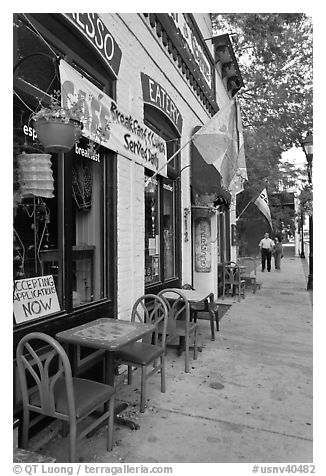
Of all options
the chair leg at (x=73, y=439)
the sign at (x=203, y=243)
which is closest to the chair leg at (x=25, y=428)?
the chair leg at (x=73, y=439)

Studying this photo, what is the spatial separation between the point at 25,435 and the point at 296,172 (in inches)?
890

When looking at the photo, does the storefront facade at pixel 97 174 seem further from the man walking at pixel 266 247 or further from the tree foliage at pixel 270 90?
the man walking at pixel 266 247

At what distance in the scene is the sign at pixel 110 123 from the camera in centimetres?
350

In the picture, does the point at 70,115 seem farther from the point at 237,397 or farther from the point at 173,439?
the point at 237,397

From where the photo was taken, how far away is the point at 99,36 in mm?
4074

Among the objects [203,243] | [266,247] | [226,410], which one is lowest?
[226,410]

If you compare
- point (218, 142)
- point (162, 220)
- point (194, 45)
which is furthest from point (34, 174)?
point (194, 45)

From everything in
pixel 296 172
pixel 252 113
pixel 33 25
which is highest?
pixel 252 113

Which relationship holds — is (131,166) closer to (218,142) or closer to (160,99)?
(218,142)

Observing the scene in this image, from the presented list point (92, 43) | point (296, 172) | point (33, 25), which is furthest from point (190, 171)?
point (296, 172)

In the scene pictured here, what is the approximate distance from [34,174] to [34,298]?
114cm

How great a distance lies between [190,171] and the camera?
7.66 meters

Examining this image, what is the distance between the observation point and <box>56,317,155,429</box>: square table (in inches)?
116

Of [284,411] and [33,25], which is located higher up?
[33,25]
